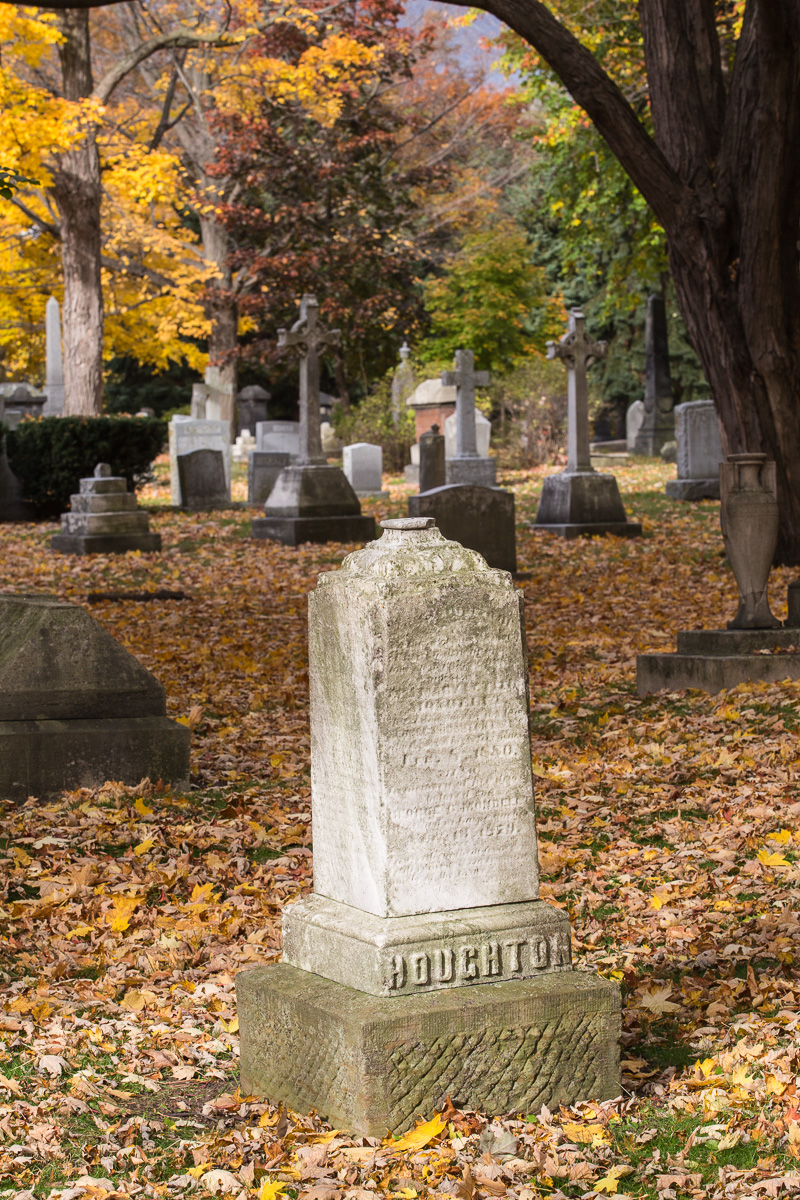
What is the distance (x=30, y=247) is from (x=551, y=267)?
2024cm

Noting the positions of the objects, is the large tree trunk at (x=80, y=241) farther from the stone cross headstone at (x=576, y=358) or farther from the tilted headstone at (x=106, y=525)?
the stone cross headstone at (x=576, y=358)

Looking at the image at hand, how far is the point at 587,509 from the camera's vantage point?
17.6m

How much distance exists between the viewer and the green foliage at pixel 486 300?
3734cm

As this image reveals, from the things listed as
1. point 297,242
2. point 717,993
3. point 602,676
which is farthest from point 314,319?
point 717,993

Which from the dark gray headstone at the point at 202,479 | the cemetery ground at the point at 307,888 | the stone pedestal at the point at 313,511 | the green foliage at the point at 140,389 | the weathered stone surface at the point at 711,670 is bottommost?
the cemetery ground at the point at 307,888

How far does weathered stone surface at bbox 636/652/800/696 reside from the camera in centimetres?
816

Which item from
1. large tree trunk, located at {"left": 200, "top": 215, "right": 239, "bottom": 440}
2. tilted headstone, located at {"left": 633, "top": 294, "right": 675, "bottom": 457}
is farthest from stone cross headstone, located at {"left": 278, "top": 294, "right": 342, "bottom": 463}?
tilted headstone, located at {"left": 633, "top": 294, "right": 675, "bottom": 457}

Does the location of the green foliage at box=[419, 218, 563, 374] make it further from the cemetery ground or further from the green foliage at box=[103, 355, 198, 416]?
the cemetery ground

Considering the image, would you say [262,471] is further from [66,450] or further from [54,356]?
[54,356]

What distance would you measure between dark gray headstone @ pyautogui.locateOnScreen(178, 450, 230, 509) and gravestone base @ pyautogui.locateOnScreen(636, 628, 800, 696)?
48.8 feet

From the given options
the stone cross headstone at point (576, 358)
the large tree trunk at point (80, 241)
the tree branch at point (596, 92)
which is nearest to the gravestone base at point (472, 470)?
the stone cross headstone at point (576, 358)

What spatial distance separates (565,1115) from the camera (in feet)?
11.1

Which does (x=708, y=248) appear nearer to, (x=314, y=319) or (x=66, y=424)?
(x=314, y=319)

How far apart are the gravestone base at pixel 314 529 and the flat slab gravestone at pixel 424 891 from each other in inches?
540
